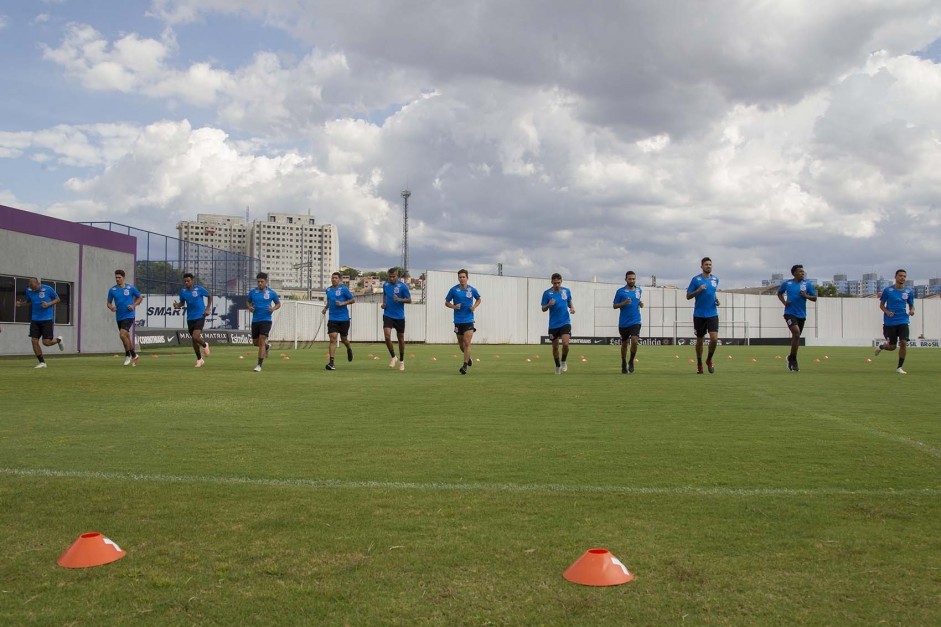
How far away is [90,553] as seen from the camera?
3.31m

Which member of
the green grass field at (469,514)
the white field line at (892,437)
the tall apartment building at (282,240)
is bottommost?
Answer: the green grass field at (469,514)

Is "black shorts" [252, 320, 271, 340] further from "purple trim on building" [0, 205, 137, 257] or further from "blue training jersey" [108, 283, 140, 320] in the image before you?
"purple trim on building" [0, 205, 137, 257]

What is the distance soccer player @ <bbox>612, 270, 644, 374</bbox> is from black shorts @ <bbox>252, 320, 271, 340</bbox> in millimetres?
7130

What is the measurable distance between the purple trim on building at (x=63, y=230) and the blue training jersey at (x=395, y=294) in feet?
48.9

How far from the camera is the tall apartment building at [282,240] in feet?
407

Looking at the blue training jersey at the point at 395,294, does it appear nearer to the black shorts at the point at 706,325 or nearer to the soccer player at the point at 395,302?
the soccer player at the point at 395,302

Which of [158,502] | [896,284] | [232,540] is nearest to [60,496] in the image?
[158,502]

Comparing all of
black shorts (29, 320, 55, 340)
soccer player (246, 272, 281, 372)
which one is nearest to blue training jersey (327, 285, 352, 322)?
soccer player (246, 272, 281, 372)

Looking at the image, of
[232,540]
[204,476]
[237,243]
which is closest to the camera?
[232,540]

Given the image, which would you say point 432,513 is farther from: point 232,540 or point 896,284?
point 896,284

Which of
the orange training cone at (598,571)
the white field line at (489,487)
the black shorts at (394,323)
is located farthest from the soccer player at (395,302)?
the orange training cone at (598,571)

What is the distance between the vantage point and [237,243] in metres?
127

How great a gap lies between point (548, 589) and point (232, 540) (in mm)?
1555

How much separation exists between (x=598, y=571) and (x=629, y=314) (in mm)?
13124
